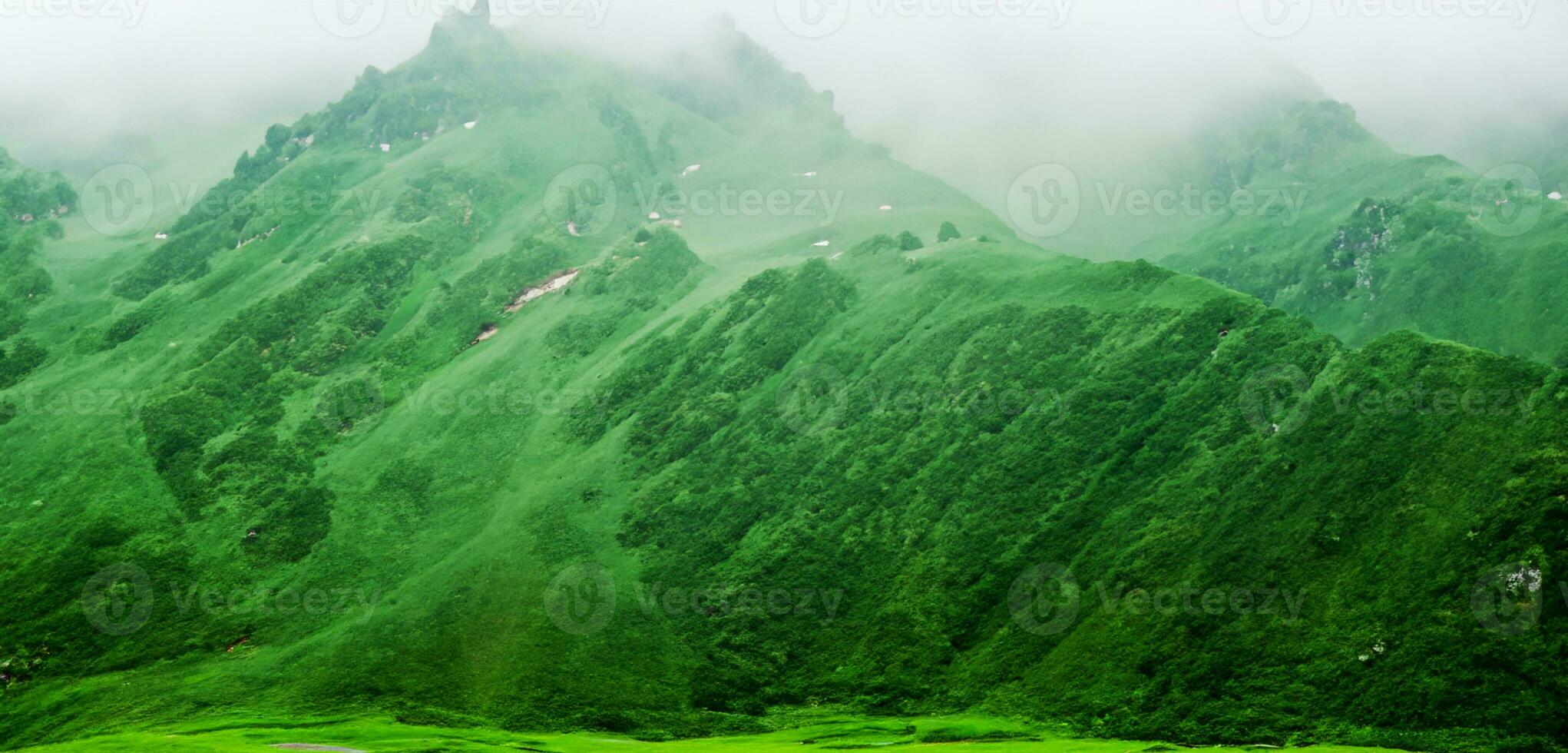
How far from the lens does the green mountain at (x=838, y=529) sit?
97.6m

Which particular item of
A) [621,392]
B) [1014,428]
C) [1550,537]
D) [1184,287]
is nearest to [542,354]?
[621,392]

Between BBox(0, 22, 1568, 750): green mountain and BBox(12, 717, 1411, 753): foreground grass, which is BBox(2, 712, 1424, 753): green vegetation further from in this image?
BBox(0, 22, 1568, 750): green mountain

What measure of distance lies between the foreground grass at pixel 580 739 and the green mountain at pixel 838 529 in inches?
91.2

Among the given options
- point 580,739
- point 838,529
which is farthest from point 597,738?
point 838,529

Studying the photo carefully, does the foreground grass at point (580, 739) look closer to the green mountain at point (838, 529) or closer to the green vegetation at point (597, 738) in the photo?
the green vegetation at point (597, 738)

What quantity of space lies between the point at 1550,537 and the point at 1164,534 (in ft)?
120

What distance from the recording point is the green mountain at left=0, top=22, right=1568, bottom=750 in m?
97.6

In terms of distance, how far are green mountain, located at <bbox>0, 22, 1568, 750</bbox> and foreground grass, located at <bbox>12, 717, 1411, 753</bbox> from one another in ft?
7.60

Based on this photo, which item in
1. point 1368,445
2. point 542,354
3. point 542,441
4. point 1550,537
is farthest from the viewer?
point 542,354

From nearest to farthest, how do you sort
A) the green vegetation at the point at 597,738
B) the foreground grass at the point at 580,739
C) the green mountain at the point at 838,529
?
the foreground grass at the point at 580,739
the green vegetation at the point at 597,738
the green mountain at the point at 838,529

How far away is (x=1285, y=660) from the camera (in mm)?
95875

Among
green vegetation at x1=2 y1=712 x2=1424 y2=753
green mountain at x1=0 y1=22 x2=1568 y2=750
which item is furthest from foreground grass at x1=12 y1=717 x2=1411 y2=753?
green mountain at x1=0 y1=22 x2=1568 y2=750

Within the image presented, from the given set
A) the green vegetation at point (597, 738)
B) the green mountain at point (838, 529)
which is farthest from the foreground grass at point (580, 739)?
the green mountain at point (838, 529)

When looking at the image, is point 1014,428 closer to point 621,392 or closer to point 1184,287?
point 1184,287
